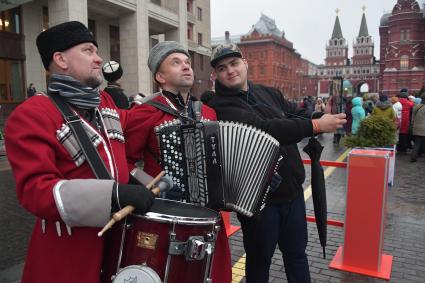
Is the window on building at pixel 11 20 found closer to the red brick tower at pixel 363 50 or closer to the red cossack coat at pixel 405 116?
Result: the red cossack coat at pixel 405 116

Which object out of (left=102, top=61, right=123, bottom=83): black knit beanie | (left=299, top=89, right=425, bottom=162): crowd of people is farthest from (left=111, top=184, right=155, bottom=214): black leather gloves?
(left=299, top=89, right=425, bottom=162): crowd of people

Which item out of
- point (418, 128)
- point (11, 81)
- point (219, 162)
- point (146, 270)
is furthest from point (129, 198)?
point (11, 81)

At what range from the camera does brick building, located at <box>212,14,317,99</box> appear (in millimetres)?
→ 87062

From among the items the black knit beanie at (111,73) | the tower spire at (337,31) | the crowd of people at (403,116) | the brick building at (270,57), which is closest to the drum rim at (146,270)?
the black knit beanie at (111,73)

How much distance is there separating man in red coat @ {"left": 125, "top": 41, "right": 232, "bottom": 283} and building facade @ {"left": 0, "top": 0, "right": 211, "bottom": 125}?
56.6 feet

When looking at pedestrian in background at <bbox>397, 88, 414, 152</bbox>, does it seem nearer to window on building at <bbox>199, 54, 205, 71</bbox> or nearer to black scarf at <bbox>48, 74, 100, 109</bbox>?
black scarf at <bbox>48, 74, 100, 109</bbox>

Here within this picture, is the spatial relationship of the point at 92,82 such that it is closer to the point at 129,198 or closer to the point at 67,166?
the point at 67,166

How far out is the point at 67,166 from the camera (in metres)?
A: 1.82

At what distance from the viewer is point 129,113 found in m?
2.52

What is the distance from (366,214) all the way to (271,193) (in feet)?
5.63

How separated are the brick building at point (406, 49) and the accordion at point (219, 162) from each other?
78654 millimetres

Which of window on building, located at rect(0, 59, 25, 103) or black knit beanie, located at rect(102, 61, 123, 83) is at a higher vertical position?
window on building, located at rect(0, 59, 25, 103)

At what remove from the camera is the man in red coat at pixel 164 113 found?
2.44 meters

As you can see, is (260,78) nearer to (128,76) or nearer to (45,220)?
(128,76)
